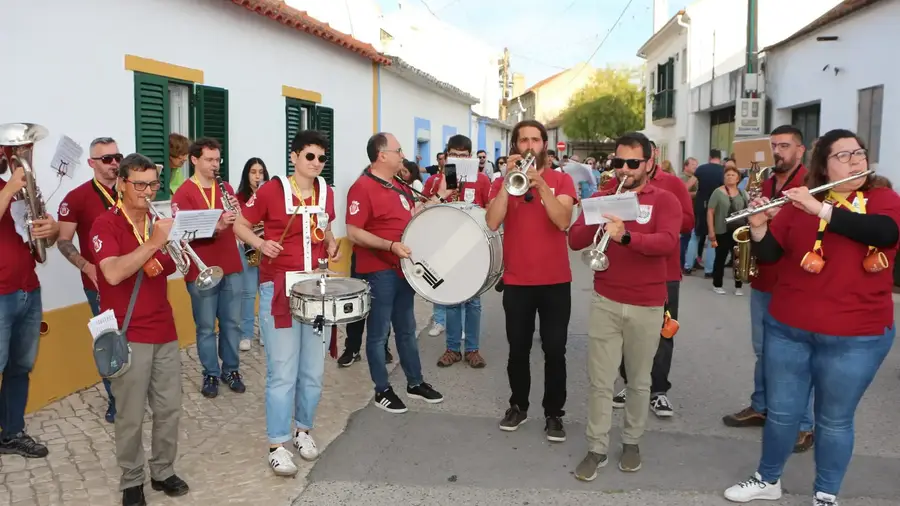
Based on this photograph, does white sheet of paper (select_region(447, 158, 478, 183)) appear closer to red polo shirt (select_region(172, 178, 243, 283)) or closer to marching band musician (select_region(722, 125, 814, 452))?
red polo shirt (select_region(172, 178, 243, 283))

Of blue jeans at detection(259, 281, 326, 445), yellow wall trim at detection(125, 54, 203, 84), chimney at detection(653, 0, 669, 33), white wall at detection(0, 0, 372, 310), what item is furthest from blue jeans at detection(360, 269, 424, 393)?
chimney at detection(653, 0, 669, 33)

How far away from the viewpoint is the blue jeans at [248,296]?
264 inches

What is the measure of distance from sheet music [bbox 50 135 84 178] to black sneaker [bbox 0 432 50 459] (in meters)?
1.66

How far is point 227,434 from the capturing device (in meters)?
4.94

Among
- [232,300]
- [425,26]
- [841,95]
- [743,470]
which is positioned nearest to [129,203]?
[232,300]

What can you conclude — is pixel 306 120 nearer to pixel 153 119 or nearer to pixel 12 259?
pixel 153 119

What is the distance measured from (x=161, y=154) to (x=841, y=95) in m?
11.2

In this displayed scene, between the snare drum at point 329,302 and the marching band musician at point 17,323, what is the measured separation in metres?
1.52

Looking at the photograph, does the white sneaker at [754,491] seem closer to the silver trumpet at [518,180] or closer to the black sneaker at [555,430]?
the black sneaker at [555,430]

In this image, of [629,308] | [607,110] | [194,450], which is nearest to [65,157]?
[194,450]

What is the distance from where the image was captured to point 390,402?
17.7 ft

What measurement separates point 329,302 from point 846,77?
465 inches

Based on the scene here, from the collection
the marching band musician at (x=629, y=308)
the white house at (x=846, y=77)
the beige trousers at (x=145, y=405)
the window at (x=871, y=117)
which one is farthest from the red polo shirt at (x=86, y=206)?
the window at (x=871, y=117)

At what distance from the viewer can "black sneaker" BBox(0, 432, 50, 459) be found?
448cm
